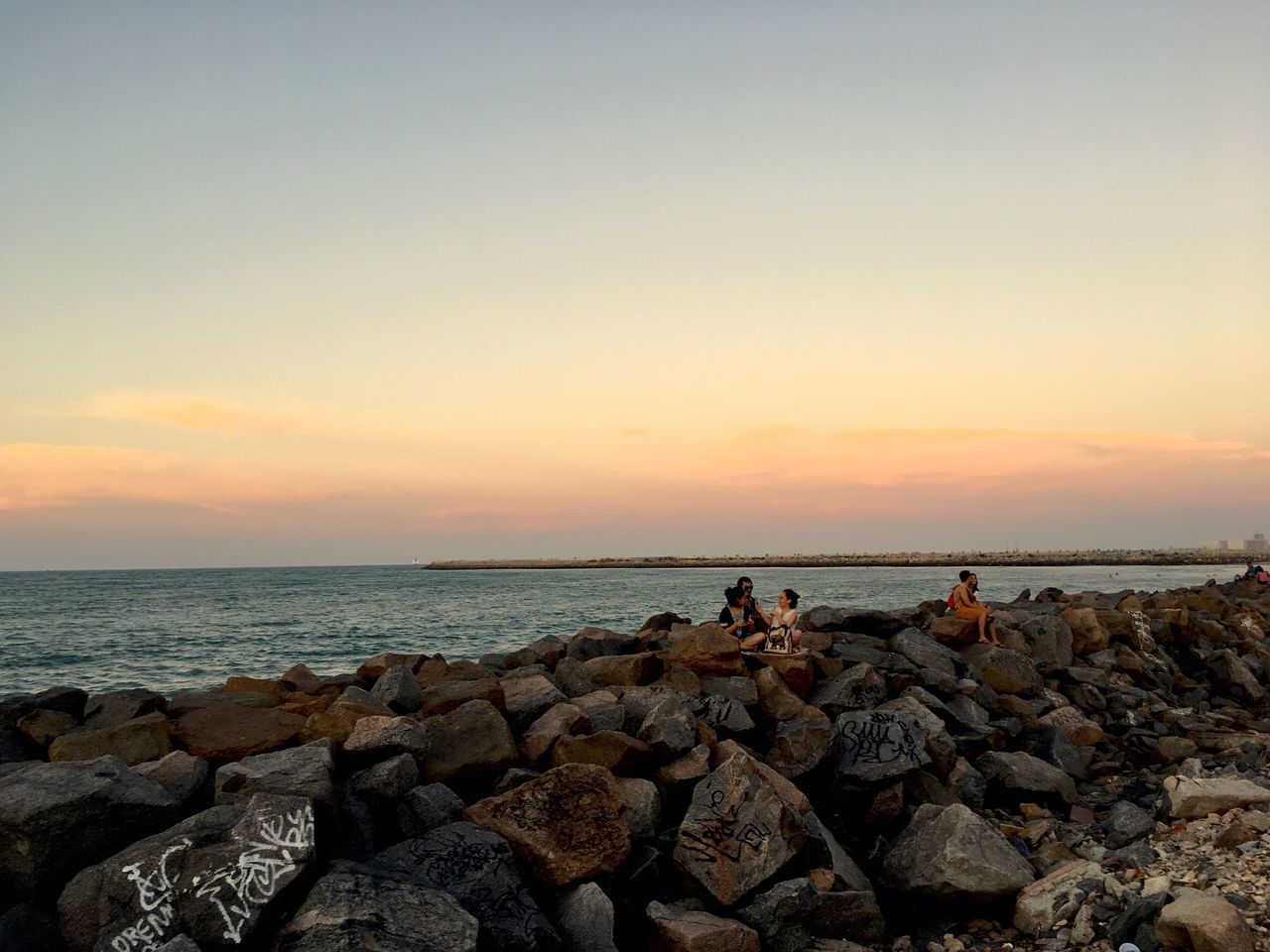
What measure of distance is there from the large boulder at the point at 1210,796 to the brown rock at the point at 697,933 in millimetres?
4544

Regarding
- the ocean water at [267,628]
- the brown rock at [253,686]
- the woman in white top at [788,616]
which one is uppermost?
the woman in white top at [788,616]

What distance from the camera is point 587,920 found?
5.95 m

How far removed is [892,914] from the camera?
7195mm

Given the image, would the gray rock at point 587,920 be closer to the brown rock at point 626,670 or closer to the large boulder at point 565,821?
the large boulder at point 565,821

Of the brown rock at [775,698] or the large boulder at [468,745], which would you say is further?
the brown rock at [775,698]

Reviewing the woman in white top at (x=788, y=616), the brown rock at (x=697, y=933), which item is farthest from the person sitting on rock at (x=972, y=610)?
the brown rock at (x=697, y=933)

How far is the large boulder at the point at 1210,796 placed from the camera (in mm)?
7715

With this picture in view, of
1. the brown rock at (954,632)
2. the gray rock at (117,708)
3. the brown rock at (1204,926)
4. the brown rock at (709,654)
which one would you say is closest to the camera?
the brown rock at (1204,926)

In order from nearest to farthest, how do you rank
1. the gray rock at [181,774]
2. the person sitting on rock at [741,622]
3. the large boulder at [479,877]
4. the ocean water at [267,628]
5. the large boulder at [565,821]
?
the large boulder at [479,877], the large boulder at [565,821], the gray rock at [181,774], the person sitting on rock at [741,622], the ocean water at [267,628]

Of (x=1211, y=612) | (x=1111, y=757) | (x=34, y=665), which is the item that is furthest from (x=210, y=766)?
(x=34, y=665)

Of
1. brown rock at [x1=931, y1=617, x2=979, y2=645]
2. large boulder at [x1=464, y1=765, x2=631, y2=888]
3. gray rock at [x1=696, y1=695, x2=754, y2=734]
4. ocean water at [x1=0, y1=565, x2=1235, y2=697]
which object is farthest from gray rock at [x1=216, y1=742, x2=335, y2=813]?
ocean water at [x1=0, y1=565, x2=1235, y2=697]

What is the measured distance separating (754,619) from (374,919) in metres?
8.45

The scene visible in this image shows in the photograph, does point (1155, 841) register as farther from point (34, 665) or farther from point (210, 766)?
point (34, 665)

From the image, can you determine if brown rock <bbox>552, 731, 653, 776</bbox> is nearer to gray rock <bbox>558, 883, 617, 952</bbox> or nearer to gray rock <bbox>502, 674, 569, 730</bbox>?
gray rock <bbox>502, 674, 569, 730</bbox>
